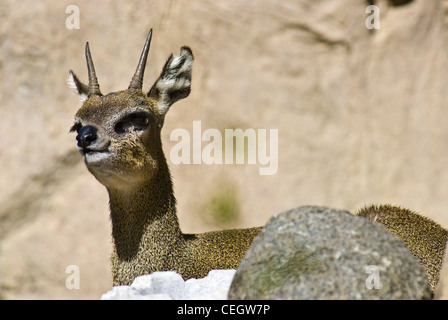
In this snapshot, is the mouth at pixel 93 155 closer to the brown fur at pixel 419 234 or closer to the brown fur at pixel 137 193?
the brown fur at pixel 137 193

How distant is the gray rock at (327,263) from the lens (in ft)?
15.7

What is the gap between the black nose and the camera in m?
6.86

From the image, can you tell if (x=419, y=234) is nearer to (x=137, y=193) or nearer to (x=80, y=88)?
(x=137, y=193)

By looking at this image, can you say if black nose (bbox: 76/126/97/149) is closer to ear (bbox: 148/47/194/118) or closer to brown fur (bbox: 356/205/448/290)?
ear (bbox: 148/47/194/118)

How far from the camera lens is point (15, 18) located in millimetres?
11305

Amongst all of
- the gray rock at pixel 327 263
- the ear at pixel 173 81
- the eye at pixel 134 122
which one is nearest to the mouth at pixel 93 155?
the eye at pixel 134 122

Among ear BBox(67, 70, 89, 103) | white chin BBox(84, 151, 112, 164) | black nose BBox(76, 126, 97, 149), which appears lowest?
white chin BBox(84, 151, 112, 164)

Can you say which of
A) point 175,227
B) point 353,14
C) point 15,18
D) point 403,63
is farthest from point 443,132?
point 15,18

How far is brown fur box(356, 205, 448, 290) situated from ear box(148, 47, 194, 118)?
2405mm

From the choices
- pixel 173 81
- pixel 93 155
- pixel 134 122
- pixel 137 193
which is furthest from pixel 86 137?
pixel 173 81

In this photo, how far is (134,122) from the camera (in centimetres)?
730

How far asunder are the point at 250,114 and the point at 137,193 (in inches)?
159

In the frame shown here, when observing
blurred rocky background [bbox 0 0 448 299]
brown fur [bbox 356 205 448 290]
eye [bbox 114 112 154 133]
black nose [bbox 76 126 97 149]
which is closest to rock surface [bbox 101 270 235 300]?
black nose [bbox 76 126 97 149]

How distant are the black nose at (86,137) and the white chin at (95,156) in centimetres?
9
